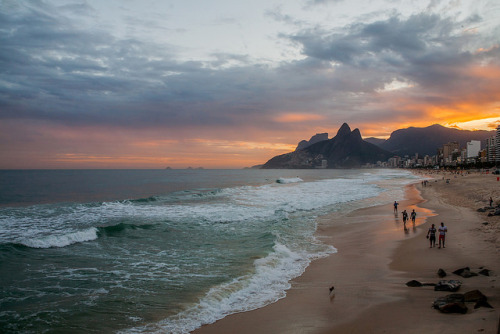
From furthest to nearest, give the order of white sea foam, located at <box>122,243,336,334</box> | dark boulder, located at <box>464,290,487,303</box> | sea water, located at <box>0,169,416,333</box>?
sea water, located at <box>0,169,416,333</box>, white sea foam, located at <box>122,243,336,334</box>, dark boulder, located at <box>464,290,487,303</box>

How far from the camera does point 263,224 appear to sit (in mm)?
21266

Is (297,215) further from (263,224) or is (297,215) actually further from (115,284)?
(115,284)

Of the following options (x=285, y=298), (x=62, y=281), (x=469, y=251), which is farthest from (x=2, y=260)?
(x=469, y=251)

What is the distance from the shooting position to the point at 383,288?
30.5 ft

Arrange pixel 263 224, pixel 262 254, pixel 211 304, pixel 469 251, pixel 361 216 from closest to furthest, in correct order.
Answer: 1. pixel 211 304
2. pixel 469 251
3. pixel 262 254
4. pixel 263 224
5. pixel 361 216

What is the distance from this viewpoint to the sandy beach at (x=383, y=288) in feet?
22.5

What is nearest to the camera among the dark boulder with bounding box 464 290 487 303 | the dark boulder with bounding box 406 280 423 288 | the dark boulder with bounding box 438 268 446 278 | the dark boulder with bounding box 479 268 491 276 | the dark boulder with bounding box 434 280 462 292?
the dark boulder with bounding box 464 290 487 303

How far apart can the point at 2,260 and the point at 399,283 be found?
51.3 feet

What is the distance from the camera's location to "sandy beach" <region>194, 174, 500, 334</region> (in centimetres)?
687

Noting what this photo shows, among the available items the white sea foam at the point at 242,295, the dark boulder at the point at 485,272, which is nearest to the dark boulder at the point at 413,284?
the dark boulder at the point at 485,272

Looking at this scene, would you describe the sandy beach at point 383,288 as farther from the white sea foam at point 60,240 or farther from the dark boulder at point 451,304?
the white sea foam at point 60,240

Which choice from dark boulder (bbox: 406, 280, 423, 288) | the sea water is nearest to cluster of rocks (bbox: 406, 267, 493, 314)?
dark boulder (bbox: 406, 280, 423, 288)

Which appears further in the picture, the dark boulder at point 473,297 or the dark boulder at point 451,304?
the dark boulder at point 473,297

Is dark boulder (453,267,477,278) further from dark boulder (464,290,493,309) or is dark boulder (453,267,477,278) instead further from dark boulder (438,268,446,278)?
dark boulder (464,290,493,309)
